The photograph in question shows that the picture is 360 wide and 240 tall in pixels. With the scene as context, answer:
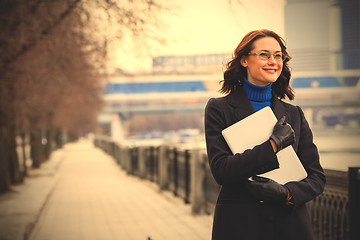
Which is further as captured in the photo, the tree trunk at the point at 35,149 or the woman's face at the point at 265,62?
the tree trunk at the point at 35,149

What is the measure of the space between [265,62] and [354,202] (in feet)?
9.34

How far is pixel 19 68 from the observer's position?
35.8 ft

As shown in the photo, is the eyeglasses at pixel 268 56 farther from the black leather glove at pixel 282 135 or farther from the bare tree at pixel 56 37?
the bare tree at pixel 56 37

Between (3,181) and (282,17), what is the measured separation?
1177 cm

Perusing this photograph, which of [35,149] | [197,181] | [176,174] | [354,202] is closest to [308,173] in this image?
[354,202]

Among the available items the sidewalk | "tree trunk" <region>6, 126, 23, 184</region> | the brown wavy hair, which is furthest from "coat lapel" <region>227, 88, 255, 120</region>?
Answer: "tree trunk" <region>6, 126, 23, 184</region>

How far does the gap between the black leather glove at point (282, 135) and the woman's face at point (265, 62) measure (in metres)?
0.24

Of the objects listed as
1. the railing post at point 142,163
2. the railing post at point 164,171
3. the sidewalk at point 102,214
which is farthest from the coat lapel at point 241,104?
the railing post at point 142,163

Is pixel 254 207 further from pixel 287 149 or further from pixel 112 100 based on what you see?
pixel 112 100

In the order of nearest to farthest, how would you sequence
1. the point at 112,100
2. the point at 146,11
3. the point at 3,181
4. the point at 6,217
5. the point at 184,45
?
1. the point at 184,45
2. the point at 146,11
3. the point at 6,217
4. the point at 3,181
5. the point at 112,100

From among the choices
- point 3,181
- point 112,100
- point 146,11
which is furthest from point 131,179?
point 112,100

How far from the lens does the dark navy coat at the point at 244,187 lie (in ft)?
8.80

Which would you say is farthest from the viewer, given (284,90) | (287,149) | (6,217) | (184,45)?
(6,217)

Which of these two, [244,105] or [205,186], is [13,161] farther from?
[244,105]
